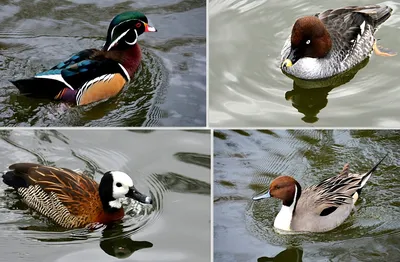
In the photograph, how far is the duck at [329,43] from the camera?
5.53 metres

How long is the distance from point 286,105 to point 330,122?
1.27 ft

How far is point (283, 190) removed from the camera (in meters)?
5.11

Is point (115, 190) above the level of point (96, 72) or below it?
below

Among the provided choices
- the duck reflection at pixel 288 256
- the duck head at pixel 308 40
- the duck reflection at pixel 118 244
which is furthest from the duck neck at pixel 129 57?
the duck reflection at pixel 288 256

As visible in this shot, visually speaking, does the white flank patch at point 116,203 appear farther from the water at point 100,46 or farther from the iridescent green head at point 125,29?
the iridescent green head at point 125,29

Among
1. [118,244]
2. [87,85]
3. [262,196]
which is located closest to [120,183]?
[118,244]

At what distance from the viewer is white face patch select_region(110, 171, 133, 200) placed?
16.1 feet

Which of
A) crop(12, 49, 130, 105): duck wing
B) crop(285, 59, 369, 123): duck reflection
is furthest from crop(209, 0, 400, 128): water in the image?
crop(12, 49, 130, 105): duck wing

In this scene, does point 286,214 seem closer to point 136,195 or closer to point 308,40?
point 136,195

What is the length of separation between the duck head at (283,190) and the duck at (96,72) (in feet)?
4.74

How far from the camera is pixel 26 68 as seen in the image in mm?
5430

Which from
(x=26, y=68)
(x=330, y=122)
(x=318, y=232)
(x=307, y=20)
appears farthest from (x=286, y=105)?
(x=26, y=68)

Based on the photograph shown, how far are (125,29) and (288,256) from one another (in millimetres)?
2226

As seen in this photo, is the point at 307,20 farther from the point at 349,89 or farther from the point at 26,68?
the point at 26,68
